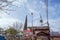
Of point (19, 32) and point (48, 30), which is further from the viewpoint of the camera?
point (19, 32)

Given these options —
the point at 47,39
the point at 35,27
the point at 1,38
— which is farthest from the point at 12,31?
the point at 1,38

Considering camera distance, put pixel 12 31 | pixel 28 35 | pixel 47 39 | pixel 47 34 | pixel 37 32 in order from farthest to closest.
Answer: pixel 12 31
pixel 28 35
pixel 37 32
pixel 47 34
pixel 47 39

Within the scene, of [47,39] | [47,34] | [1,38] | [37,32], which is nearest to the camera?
[1,38]

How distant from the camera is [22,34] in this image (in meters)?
44.7

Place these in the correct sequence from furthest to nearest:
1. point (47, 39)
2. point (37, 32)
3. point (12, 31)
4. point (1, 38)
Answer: point (12, 31) → point (37, 32) → point (47, 39) → point (1, 38)

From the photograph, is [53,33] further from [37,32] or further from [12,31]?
[12,31]

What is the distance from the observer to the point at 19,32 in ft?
146

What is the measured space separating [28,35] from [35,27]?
3979 mm

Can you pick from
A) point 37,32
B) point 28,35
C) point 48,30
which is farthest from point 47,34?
point 28,35

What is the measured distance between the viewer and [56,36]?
3597 cm

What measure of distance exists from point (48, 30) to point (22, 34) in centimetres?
1361

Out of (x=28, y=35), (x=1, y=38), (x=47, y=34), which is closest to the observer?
(x=1, y=38)

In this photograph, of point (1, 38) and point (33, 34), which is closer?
point (1, 38)

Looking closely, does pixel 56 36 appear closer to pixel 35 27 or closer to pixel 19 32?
pixel 35 27
